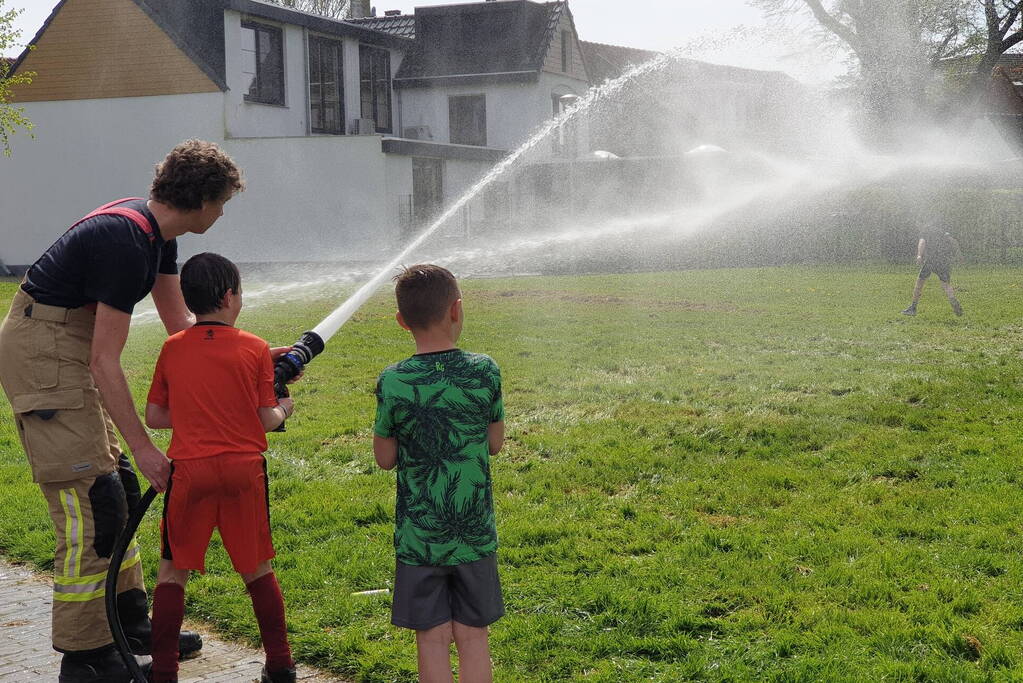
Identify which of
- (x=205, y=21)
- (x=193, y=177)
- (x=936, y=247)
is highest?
(x=205, y=21)

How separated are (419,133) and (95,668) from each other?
107ft

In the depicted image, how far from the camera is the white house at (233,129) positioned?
2797 centimetres

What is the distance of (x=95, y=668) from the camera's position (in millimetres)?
3863

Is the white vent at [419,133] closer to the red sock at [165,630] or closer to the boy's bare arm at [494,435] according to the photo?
the red sock at [165,630]

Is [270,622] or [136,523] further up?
[136,523]

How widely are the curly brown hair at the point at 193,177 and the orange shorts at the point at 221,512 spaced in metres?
0.91

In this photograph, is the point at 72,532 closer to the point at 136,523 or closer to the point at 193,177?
the point at 136,523

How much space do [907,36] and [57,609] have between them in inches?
1234

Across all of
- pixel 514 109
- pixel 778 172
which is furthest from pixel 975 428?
pixel 514 109

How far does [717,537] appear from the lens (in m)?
5.44

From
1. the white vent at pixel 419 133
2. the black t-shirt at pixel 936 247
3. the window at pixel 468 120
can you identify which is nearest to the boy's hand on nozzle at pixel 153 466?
the black t-shirt at pixel 936 247

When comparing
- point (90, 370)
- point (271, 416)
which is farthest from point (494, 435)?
point (90, 370)

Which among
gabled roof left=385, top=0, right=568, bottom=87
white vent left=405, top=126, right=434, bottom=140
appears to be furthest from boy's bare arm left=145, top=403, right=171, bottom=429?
white vent left=405, top=126, right=434, bottom=140

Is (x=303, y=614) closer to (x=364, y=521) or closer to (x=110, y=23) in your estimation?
(x=364, y=521)
